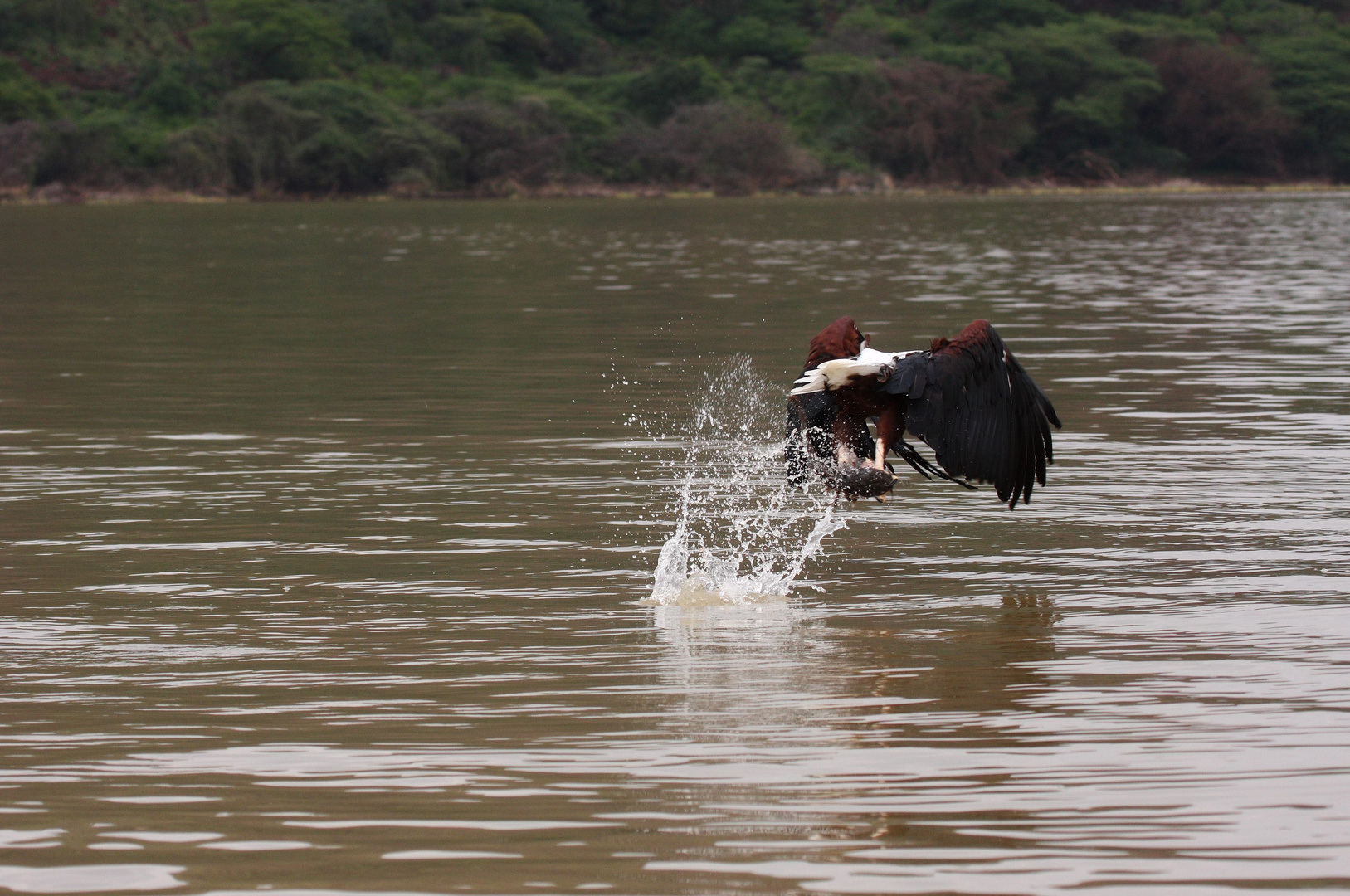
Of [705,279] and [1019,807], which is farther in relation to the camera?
[705,279]

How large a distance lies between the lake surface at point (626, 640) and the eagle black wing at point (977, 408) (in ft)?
1.94

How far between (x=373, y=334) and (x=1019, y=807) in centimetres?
1624

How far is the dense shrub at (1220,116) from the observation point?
101938mm

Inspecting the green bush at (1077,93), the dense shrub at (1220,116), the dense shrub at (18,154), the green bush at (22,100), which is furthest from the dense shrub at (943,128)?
the green bush at (22,100)

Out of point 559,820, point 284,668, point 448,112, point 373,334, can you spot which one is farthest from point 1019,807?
point 448,112

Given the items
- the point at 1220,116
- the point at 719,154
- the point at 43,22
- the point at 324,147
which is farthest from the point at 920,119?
the point at 43,22

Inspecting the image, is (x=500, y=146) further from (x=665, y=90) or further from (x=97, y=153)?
(x=97, y=153)

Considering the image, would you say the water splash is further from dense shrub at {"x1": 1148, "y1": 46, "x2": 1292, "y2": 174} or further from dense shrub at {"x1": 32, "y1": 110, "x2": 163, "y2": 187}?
dense shrub at {"x1": 1148, "y1": 46, "x2": 1292, "y2": 174}

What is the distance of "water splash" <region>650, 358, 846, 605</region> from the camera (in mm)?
8328

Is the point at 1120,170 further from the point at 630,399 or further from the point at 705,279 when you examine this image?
the point at 630,399

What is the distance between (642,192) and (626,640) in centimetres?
9216

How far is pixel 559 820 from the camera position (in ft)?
17.0

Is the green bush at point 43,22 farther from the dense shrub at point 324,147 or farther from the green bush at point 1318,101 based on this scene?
the green bush at point 1318,101

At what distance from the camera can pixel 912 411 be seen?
7590 millimetres
